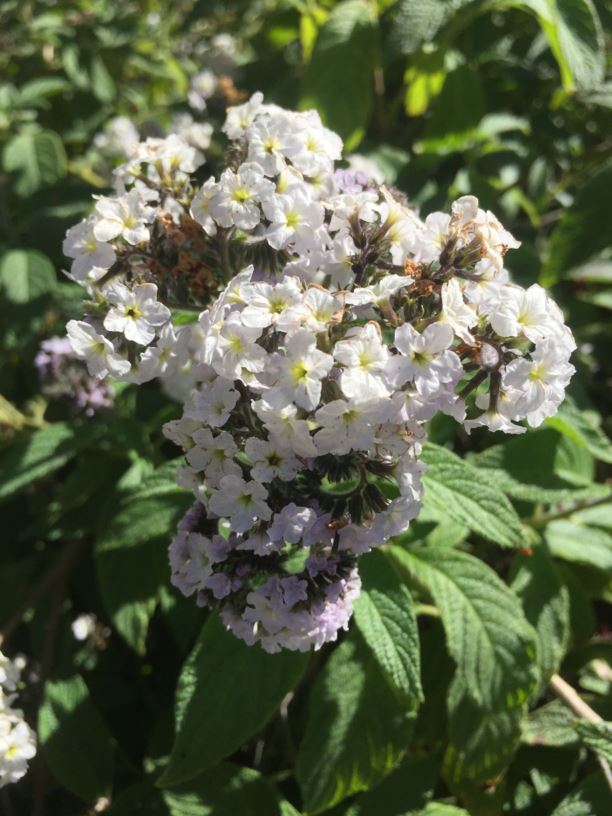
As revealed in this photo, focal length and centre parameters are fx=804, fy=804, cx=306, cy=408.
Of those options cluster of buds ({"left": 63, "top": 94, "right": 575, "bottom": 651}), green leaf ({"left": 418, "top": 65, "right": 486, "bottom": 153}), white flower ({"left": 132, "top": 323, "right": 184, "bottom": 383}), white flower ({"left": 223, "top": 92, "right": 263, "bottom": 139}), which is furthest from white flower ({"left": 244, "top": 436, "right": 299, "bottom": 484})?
green leaf ({"left": 418, "top": 65, "right": 486, "bottom": 153})

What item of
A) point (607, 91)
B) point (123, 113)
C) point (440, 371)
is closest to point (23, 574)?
point (440, 371)

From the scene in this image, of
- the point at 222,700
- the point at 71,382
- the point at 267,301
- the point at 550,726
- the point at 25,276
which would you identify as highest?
the point at 267,301

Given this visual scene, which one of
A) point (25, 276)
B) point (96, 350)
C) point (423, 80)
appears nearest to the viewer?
point (96, 350)

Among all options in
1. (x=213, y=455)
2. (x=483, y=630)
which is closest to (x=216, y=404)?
(x=213, y=455)

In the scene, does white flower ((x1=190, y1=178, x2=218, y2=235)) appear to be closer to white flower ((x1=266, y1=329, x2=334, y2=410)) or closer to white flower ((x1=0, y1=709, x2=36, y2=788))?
white flower ((x1=266, y1=329, x2=334, y2=410))

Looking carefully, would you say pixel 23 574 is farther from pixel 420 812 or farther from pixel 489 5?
pixel 489 5

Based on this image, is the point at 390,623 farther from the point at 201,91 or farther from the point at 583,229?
the point at 201,91
